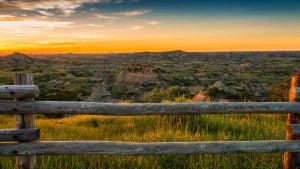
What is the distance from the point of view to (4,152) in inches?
224

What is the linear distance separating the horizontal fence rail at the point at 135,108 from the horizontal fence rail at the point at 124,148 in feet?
1.39

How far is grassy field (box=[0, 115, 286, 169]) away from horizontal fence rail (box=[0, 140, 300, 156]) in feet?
2.32

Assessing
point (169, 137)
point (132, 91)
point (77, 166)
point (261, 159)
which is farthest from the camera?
point (132, 91)

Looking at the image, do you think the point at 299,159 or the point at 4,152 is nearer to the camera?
the point at 4,152

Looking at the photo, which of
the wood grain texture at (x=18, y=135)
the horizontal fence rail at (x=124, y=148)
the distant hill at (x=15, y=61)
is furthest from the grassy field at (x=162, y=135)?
the distant hill at (x=15, y=61)

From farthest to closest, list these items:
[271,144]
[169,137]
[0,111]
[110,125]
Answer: [110,125] → [169,137] → [271,144] → [0,111]

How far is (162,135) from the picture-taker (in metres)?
7.72

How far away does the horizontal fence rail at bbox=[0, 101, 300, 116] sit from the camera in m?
5.64

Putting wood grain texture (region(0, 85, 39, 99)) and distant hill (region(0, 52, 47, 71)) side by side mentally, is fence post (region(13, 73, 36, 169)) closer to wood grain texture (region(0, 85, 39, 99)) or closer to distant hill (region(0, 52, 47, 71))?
wood grain texture (region(0, 85, 39, 99))

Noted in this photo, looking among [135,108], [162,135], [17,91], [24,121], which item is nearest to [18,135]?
[24,121]

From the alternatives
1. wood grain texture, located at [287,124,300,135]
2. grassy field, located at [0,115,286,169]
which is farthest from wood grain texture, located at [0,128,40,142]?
wood grain texture, located at [287,124,300,135]

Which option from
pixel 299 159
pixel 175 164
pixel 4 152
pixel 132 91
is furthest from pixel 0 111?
pixel 132 91

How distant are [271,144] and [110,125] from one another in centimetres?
494

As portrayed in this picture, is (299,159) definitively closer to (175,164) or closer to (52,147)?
(175,164)
